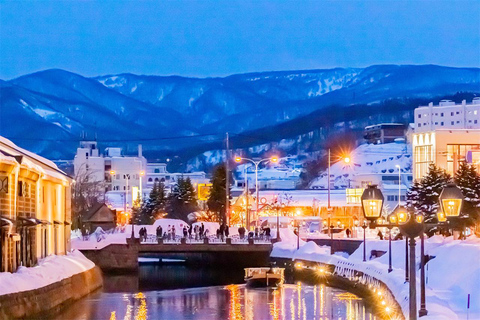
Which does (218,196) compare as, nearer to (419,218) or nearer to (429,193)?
(429,193)

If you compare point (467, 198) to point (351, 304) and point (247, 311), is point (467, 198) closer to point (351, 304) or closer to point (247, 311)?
point (351, 304)

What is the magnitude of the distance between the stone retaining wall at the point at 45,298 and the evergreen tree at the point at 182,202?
6888cm

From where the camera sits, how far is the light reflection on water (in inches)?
1773

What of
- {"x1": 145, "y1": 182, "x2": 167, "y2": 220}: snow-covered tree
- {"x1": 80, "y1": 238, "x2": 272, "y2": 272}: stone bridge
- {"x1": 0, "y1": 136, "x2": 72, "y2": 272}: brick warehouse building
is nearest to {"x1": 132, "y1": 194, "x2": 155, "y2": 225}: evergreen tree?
{"x1": 145, "y1": 182, "x2": 167, "y2": 220}: snow-covered tree

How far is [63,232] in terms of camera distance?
60.7 meters

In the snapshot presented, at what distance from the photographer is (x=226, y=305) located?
50.8m

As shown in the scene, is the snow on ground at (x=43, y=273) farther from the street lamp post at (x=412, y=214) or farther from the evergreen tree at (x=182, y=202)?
the evergreen tree at (x=182, y=202)

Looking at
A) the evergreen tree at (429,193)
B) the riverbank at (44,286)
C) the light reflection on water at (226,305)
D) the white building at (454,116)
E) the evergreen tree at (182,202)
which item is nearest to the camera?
the riverbank at (44,286)

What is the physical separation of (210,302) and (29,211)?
11.9 meters

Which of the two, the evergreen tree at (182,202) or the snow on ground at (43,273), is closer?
the snow on ground at (43,273)

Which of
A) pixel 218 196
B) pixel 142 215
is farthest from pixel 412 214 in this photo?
pixel 142 215

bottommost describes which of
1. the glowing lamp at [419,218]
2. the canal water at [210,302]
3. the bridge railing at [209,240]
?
the canal water at [210,302]

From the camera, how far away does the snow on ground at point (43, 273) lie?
121 feet

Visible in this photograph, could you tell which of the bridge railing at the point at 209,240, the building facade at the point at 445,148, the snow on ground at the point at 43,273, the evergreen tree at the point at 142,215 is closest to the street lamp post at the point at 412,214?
the snow on ground at the point at 43,273
